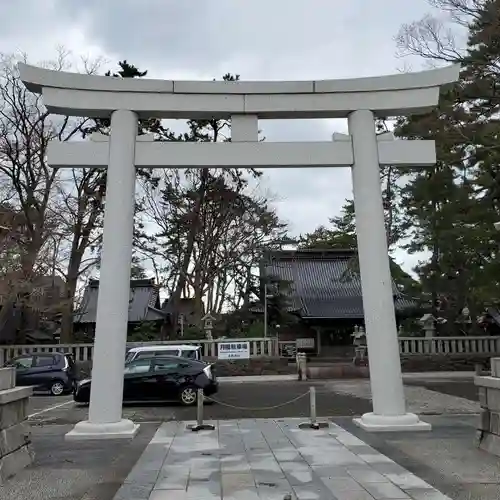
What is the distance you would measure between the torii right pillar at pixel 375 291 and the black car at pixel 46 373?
13.6 m

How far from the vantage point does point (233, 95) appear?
1061 centimetres

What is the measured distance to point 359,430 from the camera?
10156 mm

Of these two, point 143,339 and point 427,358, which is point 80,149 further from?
point 427,358

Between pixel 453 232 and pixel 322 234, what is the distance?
2693 centimetres

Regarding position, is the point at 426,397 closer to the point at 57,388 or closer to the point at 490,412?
the point at 490,412

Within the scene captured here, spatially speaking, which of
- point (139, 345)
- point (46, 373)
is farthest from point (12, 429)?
point (139, 345)

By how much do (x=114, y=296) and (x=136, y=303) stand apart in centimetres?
3055

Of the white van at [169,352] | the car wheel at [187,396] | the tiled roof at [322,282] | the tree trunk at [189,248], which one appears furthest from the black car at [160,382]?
the tiled roof at [322,282]

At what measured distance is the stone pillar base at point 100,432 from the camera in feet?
30.8

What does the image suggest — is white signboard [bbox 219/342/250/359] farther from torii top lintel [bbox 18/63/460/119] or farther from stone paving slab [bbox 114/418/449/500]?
torii top lintel [bbox 18/63/460/119]

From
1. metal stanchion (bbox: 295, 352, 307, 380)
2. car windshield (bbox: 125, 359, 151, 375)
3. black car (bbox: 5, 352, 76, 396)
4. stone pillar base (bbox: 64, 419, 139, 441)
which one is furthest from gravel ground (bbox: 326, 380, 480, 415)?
black car (bbox: 5, 352, 76, 396)


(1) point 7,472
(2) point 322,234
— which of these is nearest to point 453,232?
(1) point 7,472

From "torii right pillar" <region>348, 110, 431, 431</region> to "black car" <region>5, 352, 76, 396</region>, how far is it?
13.6m

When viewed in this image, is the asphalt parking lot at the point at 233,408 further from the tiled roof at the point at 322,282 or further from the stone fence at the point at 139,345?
the tiled roof at the point at 322,282
